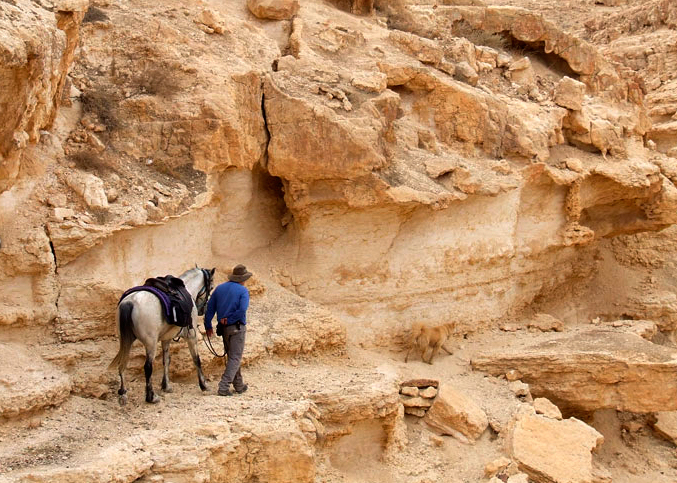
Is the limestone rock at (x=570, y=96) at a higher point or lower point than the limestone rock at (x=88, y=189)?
higher

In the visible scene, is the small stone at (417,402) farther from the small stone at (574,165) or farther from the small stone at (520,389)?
the small stone at (574,165)

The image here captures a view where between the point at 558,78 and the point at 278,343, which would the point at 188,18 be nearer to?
the point at 278,343

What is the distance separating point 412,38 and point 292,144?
3.02m

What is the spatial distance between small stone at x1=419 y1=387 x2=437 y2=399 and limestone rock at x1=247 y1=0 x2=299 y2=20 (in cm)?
537

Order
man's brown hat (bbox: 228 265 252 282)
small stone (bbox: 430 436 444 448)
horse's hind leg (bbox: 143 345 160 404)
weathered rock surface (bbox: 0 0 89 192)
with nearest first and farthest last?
weathered rock surface (bbox: 0 0 89 192)
horse's hind leg (bbox: 143 345 160 404)
man's brown hat (bbox: 228 265 252 282)
small stone (bbox: 430 436 444 448)

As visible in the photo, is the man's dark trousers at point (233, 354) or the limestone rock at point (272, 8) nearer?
the man's dark trousers at point (233, 354)

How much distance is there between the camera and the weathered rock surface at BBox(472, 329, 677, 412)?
8.93m

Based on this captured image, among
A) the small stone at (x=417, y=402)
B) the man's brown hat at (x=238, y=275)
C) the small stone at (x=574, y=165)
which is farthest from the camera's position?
the small stone at (x=574, y=165)

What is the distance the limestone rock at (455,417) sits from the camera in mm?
7875

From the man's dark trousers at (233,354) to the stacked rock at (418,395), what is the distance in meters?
1.99

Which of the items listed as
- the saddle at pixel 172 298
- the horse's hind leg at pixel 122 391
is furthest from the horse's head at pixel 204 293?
the horse's hind leg at pixel 122 391

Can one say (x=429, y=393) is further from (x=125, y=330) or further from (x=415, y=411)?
(x=125, y=330)

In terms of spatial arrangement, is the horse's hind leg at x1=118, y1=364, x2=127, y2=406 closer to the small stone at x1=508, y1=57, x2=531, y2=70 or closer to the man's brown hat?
the man's brown hat

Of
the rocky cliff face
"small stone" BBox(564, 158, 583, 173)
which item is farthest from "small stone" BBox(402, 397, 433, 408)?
"small stone" BBox(564, 158, 583, 173)
